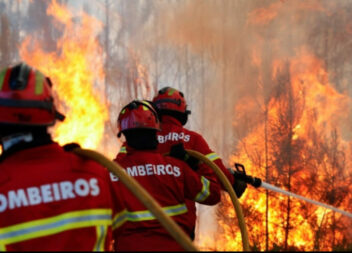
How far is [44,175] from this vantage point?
5.58ft

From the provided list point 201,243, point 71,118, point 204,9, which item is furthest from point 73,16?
point 201,243

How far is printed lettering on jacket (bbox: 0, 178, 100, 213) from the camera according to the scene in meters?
1.66

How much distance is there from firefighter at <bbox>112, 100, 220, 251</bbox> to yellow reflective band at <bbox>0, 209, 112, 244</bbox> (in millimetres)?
827

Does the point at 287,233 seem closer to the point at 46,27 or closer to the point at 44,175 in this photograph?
the point at 46,27

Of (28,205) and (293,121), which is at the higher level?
(28,205)

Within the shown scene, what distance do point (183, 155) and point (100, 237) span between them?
166cm

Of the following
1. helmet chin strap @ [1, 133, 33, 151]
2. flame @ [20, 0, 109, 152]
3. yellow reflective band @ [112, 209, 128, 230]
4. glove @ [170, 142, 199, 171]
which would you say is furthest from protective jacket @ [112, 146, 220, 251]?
flame @ [20, 0, 109, 152]

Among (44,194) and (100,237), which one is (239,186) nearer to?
(100,237)

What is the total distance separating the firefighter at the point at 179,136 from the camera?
4.20 m

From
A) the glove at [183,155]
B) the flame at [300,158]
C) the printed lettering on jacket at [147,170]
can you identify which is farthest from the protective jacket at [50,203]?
the flame at [300,158]

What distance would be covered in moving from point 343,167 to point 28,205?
12.6m

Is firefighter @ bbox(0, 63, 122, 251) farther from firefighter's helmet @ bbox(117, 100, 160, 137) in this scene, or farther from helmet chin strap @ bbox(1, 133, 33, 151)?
firefighter's helmet @ bbox(117, 100, 160, 137)

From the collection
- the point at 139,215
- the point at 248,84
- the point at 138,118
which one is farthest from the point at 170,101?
the point at 248,84

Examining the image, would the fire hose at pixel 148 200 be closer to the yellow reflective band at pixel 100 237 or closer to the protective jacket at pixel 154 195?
the yellow reflective band at pixel 100 237
